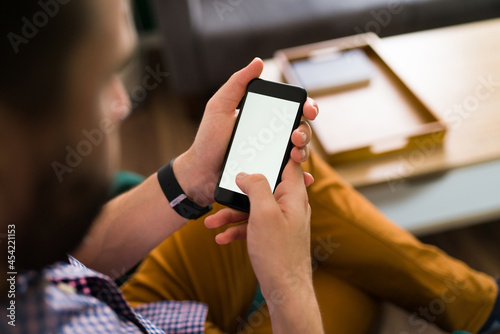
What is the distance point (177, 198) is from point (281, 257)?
0.25 meters

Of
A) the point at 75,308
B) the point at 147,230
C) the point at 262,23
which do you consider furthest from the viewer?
the point at 262,23

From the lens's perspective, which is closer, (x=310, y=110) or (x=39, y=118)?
(x=39, y=118)

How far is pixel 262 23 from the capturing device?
1473mm

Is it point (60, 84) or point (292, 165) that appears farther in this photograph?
point (292, 165)

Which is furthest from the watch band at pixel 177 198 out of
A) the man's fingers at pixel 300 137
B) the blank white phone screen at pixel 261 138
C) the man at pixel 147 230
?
the man's fingers at pixel 300 137

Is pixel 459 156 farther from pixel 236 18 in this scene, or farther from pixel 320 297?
pixel 236 18

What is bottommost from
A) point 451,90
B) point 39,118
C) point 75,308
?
point 451,90

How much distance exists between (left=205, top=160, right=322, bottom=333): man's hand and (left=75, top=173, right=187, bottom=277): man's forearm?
227 mm

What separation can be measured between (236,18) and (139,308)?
3.85 ft

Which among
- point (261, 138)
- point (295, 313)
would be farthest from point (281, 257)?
point (261, 138)

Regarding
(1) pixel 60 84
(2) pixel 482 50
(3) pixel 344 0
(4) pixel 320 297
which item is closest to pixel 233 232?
(4) pixel 320 297

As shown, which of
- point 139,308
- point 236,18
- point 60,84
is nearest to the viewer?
point 60,84

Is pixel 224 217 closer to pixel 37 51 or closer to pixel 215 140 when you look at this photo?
pixel 215 140

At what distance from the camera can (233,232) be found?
57cm
